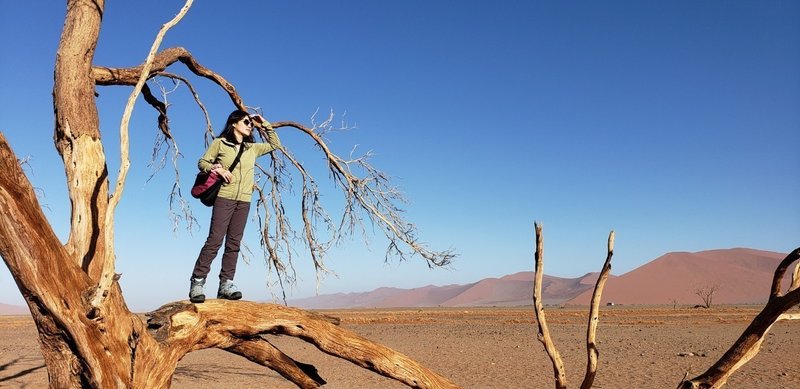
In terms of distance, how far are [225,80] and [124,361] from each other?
2.45 meters

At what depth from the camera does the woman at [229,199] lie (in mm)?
3864

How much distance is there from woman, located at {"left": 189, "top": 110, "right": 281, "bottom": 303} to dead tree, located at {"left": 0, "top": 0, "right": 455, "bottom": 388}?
25 cm

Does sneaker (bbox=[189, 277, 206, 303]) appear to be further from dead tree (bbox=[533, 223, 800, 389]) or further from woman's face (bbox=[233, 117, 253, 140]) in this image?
dead tree (bbox=[533, 223, 800, 389])

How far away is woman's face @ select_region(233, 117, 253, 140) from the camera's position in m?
4.13

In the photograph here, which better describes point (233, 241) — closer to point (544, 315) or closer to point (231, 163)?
point (231, 163)

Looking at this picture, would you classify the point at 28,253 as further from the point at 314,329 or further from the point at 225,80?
the point at 225,80

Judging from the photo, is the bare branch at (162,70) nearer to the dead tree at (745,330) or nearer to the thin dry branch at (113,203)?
the thin dry branch at (113,203)

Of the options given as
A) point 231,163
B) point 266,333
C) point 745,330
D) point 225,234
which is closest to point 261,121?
point 231,163

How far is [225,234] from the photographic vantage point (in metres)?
4.00

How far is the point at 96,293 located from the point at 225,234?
1209mm

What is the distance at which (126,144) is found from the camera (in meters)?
2.73

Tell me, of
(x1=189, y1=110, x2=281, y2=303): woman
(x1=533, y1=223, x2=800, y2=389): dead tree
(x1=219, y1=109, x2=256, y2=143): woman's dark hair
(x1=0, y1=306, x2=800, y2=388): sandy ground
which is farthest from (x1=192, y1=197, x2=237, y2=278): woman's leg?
(x1=0, y1=306, x2=800, y2=388): sandy ground

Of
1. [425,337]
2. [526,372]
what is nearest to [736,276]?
[425,337]

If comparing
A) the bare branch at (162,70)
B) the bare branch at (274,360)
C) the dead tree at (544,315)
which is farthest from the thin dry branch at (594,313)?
the bare branch at (162,70)
